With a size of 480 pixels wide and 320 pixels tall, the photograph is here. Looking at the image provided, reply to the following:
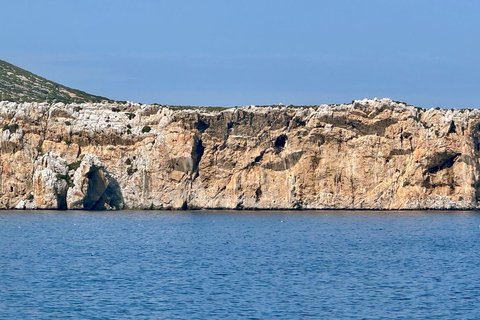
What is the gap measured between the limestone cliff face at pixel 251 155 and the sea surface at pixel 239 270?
18835 millimetres

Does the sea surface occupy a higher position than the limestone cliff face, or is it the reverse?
the limestone cliff face

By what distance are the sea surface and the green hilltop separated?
2275 inches

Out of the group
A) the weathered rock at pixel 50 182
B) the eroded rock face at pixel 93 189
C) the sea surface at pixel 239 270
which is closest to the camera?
the sea surface at pixel 239 270

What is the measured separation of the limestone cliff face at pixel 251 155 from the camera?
103062mm

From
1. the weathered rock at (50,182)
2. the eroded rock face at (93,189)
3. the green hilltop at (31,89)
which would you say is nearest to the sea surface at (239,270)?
the weathered rock at (50,182)

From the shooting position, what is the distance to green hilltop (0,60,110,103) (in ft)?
451

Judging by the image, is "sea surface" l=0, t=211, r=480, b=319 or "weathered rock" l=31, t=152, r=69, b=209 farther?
"weathered rock" l=31, t=152, r=69, b=209

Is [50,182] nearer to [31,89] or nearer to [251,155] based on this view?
[251,155]

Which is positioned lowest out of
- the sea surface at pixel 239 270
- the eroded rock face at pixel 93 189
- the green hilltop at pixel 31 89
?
the sea surface at pixel 239 270

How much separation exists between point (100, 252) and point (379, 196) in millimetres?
55136

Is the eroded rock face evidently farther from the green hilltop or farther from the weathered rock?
the green hilltop

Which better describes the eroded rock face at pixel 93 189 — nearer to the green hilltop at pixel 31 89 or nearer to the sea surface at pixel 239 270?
the sea surface at pixel 239 270

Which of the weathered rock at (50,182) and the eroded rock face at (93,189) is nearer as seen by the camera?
the weathered rock at (50,182)

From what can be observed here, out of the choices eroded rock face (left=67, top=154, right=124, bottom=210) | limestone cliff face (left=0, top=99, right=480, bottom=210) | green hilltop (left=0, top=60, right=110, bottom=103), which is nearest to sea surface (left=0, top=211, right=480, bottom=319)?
eroded rock face (left=67, top=154, right=124, bottom=210)
